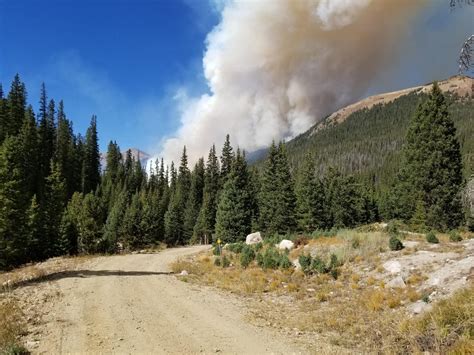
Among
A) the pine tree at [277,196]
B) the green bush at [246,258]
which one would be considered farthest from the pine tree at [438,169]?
the pine tree at [277,196]

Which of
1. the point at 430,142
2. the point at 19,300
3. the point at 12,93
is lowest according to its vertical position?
the point at 19,300

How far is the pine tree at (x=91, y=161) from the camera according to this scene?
89688 millimetres

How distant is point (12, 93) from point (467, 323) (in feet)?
269

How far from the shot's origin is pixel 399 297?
12477mm

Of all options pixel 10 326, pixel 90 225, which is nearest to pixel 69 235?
pixel 90 225

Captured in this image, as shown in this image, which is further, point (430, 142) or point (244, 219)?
point (244, 219)

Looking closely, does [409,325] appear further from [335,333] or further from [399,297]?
[399,297]

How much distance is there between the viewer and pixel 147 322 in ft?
34.8

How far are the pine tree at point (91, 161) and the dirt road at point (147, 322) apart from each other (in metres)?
78.4

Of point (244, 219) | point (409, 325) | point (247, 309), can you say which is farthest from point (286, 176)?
point (409, 325)

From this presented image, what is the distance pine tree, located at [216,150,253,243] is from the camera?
41562 mm

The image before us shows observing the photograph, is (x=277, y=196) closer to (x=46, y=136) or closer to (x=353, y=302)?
(x=353, y=302)

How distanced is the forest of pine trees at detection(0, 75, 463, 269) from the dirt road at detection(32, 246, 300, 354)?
19.5 m

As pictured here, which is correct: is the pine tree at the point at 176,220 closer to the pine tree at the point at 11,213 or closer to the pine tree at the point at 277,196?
the pine tree at the point at 277,196
